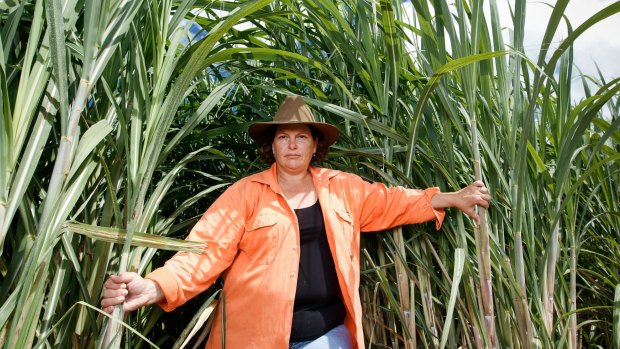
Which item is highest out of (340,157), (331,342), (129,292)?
(340,157)

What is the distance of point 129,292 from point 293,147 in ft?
2.15

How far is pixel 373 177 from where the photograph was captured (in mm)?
1762

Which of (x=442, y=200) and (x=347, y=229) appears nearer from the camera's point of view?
(x=442, y=200)

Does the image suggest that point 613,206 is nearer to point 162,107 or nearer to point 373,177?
point 373,177

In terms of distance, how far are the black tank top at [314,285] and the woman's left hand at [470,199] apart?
Answer: 1.22ft

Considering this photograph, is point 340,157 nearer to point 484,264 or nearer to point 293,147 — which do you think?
→ point 293,147

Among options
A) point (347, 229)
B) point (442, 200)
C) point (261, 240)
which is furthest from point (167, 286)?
point (442, 200)

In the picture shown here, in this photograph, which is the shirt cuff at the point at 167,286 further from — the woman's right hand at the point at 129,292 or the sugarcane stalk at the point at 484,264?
the sugarcane stalk at the point at 484,264

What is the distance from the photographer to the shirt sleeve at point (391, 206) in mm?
1483

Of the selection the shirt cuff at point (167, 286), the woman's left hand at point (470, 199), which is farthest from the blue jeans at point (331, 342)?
the woman's left hand at point (470, 199)

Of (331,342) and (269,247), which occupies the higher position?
(269,247)

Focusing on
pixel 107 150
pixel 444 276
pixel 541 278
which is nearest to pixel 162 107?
pixel 107 150

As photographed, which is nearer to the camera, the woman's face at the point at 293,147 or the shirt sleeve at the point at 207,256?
the shirt sleeve at the point at 207,256

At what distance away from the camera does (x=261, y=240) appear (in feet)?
5.10
